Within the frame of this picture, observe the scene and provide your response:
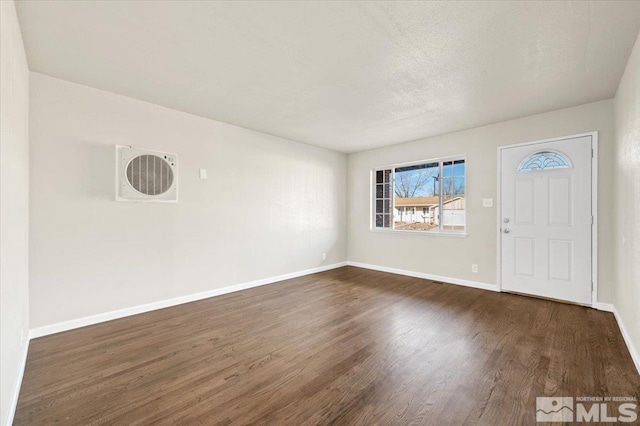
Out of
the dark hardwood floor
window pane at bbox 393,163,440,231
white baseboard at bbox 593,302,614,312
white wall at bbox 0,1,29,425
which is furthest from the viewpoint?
window pane at bbox 393,163,440,231

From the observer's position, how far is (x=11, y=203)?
5.60ft

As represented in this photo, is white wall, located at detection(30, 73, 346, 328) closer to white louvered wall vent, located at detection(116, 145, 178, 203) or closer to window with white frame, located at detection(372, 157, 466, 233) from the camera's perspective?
white louvered wall vent, located at detection(116, 145, 178, 203)

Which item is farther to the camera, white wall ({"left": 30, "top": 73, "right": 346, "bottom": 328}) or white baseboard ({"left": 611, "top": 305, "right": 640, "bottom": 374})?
white wall ({"left": 30, "top": 73, "right": 346, "bottom": 328})

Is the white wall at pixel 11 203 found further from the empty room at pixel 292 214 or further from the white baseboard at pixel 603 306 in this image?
the white baseboard at pixel 603 306

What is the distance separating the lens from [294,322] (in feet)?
9.80

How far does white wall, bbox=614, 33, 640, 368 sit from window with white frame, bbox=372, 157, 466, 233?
5.90 feet

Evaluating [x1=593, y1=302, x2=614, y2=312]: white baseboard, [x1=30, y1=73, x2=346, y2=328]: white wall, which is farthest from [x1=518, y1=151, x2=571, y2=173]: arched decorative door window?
[x1=30, y1=73, x2=346, y2=328]: white wall

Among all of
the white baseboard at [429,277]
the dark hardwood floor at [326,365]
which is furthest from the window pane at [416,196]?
the dark hardwood floor at [326,365]

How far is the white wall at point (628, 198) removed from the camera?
2.08 meters

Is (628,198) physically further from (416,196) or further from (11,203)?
(11,203)

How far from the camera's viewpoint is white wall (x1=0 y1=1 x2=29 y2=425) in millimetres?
1458

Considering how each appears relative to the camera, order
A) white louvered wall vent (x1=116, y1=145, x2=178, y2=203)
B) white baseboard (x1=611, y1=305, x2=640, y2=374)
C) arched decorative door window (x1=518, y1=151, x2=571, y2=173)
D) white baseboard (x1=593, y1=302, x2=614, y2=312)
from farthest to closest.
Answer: arched decorative door window (x1=518, y1=151, x2=571, y2=173)
white baseboard (x1=593, y1=302, x2=614, y2=312)
white louvered wall vent (x1=116, y1=145, x2=178, y2=203)
white baseboard (x1=611, y1=305, x2=640, y2=374)

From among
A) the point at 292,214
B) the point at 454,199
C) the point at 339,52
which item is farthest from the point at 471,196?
the point at 339,52

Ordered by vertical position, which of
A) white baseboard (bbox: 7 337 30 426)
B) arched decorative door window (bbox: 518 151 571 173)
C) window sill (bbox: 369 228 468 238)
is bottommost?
white baseboard (bbox: 7 337 30 426)
